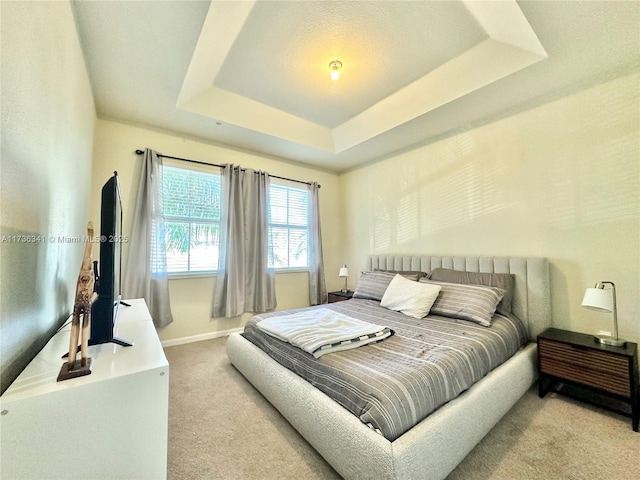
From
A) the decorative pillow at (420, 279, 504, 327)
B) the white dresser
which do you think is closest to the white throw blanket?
the decorative pillow at (420, 279, 504, 327)

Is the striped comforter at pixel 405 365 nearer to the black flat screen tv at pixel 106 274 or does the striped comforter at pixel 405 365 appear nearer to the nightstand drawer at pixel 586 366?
the nightstand drawer at pixel 586 366

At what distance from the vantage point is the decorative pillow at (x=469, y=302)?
7.52 ft

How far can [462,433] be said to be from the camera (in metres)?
1.36

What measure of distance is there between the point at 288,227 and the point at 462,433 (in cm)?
338

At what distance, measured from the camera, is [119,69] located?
87.7 inches

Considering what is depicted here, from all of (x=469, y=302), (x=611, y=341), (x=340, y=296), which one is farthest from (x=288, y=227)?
(x=611, y=341)

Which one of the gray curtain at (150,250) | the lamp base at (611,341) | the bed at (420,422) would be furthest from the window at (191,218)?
the lamp base at (611,341)

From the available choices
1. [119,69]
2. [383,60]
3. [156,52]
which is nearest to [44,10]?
[156,52]

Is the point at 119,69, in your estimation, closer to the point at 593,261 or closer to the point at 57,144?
the point at 57,144

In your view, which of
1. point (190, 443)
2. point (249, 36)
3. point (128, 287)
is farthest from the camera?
point (128, 287)

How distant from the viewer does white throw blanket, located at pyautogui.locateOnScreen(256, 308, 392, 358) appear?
1729mm

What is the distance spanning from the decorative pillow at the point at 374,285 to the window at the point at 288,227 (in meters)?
1.29

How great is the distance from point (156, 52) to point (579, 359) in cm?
403

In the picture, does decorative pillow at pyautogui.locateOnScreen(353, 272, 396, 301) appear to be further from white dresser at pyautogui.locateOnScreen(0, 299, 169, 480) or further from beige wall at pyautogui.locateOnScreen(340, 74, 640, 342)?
white dresser at pyautogui.locateOnScreen(0, 299, 169, 480)
